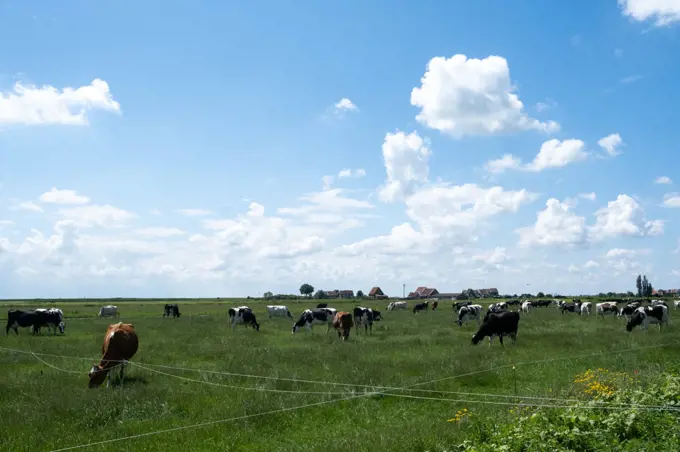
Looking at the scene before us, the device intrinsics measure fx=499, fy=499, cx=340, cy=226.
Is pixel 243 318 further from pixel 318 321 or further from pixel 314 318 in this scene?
pixel 318 321

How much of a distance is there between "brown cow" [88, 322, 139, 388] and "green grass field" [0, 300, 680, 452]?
23.3 inches

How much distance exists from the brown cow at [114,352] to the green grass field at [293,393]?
0.59 metres

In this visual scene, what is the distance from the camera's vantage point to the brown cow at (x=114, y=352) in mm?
15388

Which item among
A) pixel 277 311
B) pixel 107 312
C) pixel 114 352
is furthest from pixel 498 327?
pixel 107 312

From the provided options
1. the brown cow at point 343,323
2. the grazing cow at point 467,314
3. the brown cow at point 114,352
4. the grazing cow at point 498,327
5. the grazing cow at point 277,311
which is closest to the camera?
the brown cow at point 114,352

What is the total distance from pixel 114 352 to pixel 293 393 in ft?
23.0

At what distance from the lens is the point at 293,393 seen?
13.1 m

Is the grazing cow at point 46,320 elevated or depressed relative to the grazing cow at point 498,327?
depressed

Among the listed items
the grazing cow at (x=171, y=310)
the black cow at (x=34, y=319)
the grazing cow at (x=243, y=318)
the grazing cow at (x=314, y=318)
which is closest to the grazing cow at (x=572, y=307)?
the grazing cow at (x=314, y=318)

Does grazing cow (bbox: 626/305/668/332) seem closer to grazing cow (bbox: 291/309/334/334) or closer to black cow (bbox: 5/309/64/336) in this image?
grazing cow (bbox: 291/309/334/334)

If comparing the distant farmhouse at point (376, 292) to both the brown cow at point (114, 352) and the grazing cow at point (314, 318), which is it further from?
the brown cow at point (114, 352)

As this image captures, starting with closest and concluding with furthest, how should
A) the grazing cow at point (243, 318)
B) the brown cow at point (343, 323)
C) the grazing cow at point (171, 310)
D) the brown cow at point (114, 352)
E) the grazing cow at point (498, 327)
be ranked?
the brown cow at point (114, 352), the grazing cow at point (498, 327), the brown cow at point (343, 323), the grazing cow at point (243, 318), the grazing cow at point (171, 310)

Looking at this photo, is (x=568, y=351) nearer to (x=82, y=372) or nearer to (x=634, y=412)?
(x=634, y=412)

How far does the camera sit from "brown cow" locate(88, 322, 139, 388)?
15388 millimetres
